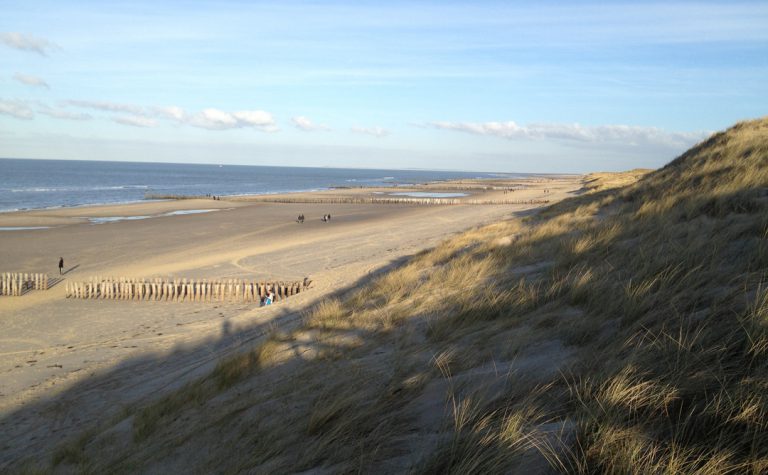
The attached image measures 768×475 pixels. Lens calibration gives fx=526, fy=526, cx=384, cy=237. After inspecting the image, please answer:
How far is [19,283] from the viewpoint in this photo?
55.2ft

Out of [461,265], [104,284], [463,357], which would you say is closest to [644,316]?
[463,357]

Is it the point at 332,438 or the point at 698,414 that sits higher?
the point at 698,414

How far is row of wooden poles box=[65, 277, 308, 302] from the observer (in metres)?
15.5

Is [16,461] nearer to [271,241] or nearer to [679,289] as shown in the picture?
[679,289]

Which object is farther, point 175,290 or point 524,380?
point 175,290

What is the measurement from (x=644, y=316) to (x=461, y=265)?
4.99 meters

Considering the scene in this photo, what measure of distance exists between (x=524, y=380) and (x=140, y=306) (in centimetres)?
1392

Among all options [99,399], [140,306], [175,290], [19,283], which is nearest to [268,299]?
[175,290]

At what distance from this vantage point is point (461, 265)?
928cm

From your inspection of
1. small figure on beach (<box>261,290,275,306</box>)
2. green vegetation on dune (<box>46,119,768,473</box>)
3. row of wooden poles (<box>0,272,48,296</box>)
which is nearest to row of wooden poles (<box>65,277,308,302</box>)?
small figure on beach (<box>261,290,275,306</box>)

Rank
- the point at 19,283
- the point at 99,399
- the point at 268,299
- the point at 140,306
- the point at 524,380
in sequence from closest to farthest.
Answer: the point at 524,380 → the point at 99,399 → the point at 268,299 → the point at 140,306 → the point at 19,283

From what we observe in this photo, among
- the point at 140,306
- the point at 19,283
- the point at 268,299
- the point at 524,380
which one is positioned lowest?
the point at 140,306

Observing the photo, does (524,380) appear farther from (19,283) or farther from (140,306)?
(19,283)

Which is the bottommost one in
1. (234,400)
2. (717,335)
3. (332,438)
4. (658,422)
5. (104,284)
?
(104,284)
